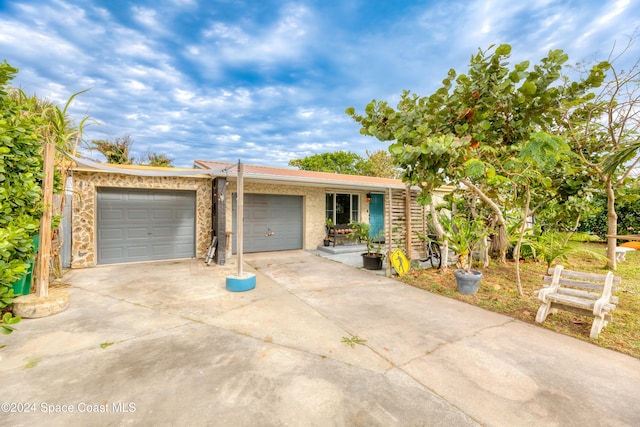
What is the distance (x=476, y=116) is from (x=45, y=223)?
22.6 feet

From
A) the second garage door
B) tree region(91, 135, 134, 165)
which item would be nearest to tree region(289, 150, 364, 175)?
tree region(91, 135, 134, 165)

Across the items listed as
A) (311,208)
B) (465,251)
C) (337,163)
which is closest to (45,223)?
(311,208)

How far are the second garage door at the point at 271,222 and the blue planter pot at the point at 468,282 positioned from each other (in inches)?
236

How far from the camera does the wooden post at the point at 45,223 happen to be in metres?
3.68

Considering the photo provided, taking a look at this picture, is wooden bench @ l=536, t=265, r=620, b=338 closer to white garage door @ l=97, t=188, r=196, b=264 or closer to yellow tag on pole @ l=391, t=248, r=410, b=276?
yellow tag on pole @ l=391, t=248, r=410, b=276

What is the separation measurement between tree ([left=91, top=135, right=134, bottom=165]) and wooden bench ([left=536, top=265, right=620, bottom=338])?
20.6 metres

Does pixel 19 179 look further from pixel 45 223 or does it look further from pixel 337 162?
pixel 337 162

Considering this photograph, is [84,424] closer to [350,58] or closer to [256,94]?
[350,58]

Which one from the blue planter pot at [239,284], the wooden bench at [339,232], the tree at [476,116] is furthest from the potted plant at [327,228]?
the blue planter pot at [239,284]

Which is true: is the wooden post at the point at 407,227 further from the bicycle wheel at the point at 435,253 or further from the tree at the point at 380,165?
the tree at the point at 380,165

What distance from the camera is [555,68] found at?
3730 mm

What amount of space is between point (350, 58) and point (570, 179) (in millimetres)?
7428

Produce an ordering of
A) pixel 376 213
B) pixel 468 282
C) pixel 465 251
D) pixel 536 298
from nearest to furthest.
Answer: pixel 536 298, pixel 468 282, pixel 465 251, pixel 376 213

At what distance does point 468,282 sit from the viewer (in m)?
4.75
